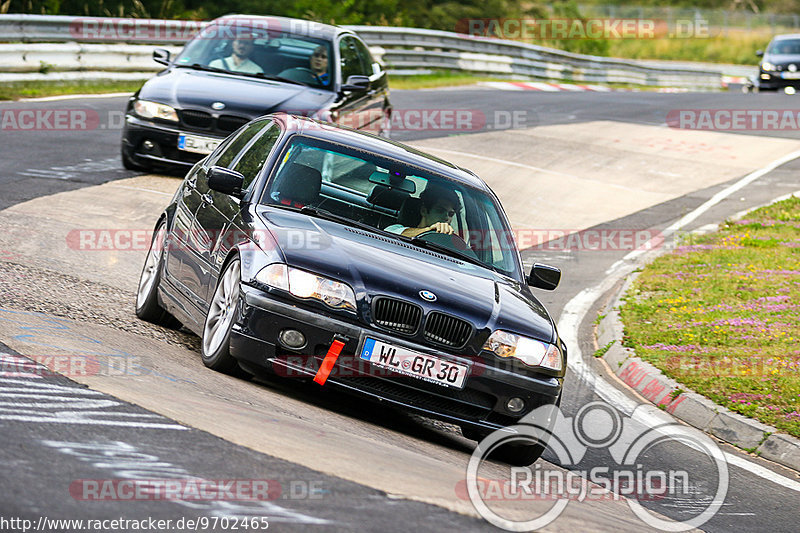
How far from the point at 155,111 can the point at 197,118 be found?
472mm

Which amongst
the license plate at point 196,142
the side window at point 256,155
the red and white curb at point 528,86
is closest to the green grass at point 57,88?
the license plate at point 196,142

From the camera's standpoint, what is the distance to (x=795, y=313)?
10.9 metres

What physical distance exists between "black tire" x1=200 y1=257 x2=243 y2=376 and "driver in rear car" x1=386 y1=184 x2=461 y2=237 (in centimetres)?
118

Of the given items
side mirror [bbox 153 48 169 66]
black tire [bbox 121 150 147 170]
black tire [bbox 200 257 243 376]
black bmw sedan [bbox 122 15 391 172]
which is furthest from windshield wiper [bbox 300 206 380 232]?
side mirror [bbox 153 48 169 66]

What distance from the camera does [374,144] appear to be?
7.72 meters

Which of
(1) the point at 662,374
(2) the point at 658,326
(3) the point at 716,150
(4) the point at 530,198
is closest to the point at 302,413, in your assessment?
(1) the point at 662,374

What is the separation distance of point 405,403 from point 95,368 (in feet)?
5.27

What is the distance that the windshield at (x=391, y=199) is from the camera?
7250 millimetres

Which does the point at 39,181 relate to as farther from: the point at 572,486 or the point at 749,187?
the point at 749,187

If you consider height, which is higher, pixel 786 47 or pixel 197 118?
pixel 197 118

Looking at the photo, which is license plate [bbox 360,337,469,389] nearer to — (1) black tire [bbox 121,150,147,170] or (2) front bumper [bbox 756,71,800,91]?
(1) black tire [bbox 121,150,147,170]

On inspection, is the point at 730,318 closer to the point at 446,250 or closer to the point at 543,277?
the point at 543,277

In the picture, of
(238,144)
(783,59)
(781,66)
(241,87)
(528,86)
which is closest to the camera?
(238,144)

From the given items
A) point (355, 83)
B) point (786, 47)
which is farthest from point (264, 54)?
point (786, 47)
